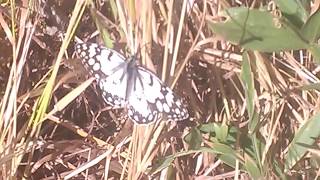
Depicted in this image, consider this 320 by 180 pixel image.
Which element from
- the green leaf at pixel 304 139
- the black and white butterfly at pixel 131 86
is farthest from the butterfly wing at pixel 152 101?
the green leaf at pixel 304 139

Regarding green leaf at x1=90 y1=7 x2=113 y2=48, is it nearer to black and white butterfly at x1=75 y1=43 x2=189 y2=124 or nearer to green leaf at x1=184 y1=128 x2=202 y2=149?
black and white butterfly at x1=75 y1=43 x2=189 y2=124

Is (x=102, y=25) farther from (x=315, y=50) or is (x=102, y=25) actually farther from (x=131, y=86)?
(x=315, y=50)

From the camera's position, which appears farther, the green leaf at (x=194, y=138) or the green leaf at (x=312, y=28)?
the green leaf at (x=194, y=138)

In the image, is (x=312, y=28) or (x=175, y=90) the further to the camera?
(x=175, y=90)

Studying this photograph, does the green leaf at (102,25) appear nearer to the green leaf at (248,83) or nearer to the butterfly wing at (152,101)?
the butterfly wing at (152,101)

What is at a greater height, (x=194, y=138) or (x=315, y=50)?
(x=315, y=50)

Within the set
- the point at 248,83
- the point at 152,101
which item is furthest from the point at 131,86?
the point at 248,83

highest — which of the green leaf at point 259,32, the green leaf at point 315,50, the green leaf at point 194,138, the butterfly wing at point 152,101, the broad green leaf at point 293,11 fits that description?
the broad green leaf at point 293,11
